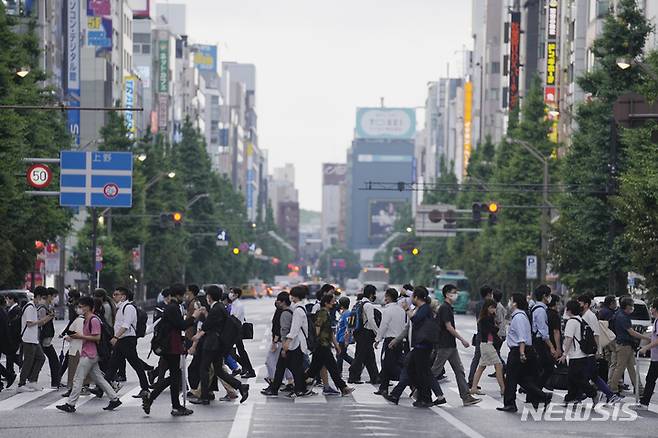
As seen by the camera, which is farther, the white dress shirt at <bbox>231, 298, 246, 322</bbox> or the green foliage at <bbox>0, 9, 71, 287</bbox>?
the green foliage at <bbox>0, 9, 71, 287</bbox>

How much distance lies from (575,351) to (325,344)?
4092 millimetres

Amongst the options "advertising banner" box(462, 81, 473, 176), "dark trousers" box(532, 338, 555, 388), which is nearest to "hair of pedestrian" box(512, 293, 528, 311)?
"dark trousers" box(532, 338, 555, 388)

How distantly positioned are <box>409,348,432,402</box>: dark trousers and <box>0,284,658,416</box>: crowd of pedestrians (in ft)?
0.07

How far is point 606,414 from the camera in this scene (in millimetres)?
22422

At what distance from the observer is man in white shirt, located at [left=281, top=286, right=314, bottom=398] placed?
2389 cm

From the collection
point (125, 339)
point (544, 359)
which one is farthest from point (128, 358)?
point (544, 359)

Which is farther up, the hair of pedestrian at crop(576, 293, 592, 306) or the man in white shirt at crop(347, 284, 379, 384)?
the hair of pedestrian at crop(576, 293, 592, 306)

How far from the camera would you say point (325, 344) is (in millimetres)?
24969

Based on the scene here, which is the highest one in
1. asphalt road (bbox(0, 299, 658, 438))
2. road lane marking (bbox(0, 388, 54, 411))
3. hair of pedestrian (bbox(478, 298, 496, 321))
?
hair of pedestrian (bbox(478, 298, 496, 321))

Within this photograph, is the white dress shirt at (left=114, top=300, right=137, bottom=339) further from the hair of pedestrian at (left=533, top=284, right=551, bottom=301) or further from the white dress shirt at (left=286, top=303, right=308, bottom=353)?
the hair of pedestrian at (left=533, top=284, right=551, bottom=301)

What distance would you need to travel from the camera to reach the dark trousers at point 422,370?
2336 cm

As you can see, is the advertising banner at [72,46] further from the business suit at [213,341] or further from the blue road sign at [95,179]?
the business suit at [213,341]

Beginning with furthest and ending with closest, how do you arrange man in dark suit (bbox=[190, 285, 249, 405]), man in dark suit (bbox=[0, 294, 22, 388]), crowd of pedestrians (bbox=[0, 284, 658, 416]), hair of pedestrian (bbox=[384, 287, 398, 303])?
hair of pedestrian (bbox=[384, 287, 398, 303]) < man in dark suit (bbox=[0, 294, 22, 388]) < man in dark suit (bbox=[190, 285, 249, 405]) < crowd of pedestrians (bbox=[0, 284, 658, 416])

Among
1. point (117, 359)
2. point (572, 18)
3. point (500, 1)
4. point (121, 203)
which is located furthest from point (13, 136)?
point (500, 1)
